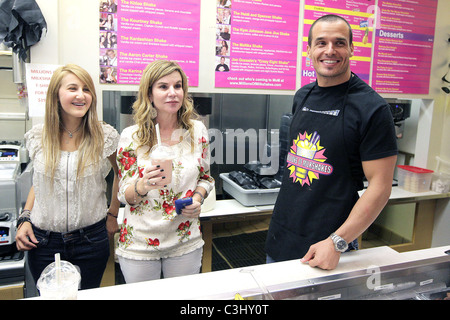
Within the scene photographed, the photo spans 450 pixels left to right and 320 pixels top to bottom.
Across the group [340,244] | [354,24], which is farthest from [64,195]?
[354,24]

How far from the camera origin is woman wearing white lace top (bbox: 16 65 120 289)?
1.64 m

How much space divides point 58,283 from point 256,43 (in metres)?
2.29

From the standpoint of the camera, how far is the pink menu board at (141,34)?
236 cm

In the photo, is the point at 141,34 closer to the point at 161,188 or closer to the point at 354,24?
the point at 161,188

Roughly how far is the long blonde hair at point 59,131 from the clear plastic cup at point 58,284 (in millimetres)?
667

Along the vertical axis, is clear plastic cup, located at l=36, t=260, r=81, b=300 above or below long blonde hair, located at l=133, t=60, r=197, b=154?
below

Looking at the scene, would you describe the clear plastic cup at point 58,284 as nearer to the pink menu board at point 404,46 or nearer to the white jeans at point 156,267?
the white jeans at point 156,267

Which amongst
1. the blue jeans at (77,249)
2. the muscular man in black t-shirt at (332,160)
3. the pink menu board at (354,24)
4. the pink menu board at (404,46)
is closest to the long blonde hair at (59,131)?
the blue jeans at (77,249)

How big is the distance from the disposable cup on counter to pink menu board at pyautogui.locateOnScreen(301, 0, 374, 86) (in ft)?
8.03

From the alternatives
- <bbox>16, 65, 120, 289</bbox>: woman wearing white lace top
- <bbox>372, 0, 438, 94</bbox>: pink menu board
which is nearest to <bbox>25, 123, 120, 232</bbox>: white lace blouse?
<bbox>16, 65, 120, 289</bbox>: woman wearing white lace top

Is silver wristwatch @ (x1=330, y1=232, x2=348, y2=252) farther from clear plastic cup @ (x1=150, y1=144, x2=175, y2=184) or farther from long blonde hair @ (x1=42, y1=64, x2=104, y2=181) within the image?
long blonde hair @ (x1=42, y1=64, x2=104, y2=181)

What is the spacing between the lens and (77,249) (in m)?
1.67
